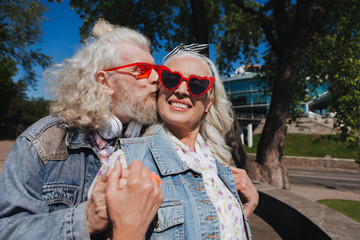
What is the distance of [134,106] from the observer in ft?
6.51

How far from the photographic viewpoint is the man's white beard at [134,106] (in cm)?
197

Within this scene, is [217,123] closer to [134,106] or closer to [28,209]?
[134,106]

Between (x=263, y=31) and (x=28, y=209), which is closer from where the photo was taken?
(x=28, y=209)

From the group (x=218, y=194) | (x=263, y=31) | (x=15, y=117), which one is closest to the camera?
(x=218, y=194)

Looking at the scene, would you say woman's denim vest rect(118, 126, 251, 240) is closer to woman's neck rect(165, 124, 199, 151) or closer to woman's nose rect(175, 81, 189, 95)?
woman's neck rect(165, 124, 199, 151)

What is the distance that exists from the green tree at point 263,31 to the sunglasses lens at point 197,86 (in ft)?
15.0

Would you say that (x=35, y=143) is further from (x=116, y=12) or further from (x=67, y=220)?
(x=116, y=12)

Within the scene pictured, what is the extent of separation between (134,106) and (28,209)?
1003mm

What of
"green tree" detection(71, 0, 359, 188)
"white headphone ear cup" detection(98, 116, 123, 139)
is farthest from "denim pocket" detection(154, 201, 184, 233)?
"green tree" detection(71, 0, 359, 188)

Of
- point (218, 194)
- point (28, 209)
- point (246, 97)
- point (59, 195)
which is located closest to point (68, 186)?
point (59, 195)

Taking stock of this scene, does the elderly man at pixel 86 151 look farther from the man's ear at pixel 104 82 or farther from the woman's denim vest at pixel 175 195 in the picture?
the woman's denim vest at pixel 175 195

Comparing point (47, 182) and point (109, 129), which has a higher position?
point (109, 129)

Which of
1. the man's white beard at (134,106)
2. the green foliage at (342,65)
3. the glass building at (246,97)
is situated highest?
the glass building at (246,97)

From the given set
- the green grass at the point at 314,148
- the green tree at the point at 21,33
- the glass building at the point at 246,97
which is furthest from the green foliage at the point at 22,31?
the glass building at the point at 246,97
